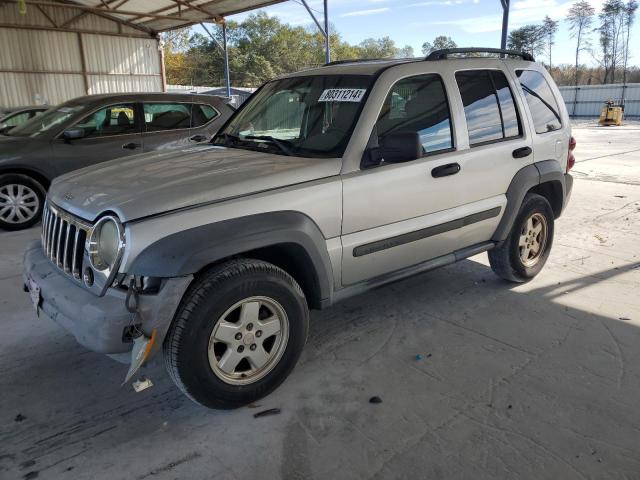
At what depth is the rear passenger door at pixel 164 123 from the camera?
7.42 metres

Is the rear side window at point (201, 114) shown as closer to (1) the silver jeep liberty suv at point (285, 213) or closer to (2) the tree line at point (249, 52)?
(1) the silver jeep liberty suv at point (285, 213)

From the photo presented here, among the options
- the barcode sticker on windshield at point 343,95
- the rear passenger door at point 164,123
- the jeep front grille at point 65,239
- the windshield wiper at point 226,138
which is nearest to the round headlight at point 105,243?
the jeep front grille at point 65,239

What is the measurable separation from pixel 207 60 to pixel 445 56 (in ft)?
191

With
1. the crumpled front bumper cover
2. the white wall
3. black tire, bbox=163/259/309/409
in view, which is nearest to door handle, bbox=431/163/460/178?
black tire, bbox=163/259/309/409

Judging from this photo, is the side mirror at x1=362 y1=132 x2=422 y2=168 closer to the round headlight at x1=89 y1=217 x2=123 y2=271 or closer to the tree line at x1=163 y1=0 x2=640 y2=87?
the round headlight at x1=89 y1=217 x2=123 y2=271

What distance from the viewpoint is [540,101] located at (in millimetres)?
4414

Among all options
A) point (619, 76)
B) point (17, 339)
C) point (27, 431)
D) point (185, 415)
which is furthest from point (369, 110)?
point (619, 76)

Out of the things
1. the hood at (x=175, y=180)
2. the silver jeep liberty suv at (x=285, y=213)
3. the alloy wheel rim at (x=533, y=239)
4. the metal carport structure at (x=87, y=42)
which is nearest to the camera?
the silver jeep liberty suv at (x=285, y=213)

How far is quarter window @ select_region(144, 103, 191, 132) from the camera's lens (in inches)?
293

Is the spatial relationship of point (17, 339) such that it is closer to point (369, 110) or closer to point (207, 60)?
point (369, 110)

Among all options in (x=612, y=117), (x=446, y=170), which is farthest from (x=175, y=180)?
(x=612, y=117)

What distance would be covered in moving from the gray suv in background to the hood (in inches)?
155

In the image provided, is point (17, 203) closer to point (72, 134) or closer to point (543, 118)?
point (72, 134)

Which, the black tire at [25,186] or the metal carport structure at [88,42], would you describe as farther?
the metal carport structure at [88,42]
